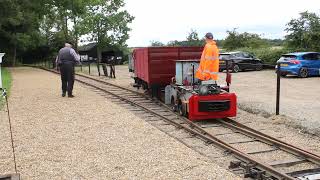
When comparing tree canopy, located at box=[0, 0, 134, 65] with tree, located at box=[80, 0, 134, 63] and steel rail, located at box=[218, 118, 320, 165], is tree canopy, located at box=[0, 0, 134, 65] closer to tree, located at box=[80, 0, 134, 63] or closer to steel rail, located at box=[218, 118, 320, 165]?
tree, located at box=[80, 0, 134, 63]

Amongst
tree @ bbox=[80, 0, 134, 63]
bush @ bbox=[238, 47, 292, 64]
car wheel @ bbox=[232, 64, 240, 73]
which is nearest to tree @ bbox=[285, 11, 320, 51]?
bush @ bbox=[238, 47, 292, 64]

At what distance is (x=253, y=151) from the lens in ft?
29.0

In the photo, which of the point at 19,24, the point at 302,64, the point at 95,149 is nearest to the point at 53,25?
the point at 19,24

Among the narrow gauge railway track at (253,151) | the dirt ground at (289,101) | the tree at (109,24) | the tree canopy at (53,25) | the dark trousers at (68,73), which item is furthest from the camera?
the tree at (109,24)

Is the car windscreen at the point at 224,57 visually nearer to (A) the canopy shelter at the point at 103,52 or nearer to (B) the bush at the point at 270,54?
(B) the bush at the point at 270,54

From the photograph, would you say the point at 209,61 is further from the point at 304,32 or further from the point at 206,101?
the point at 304,32

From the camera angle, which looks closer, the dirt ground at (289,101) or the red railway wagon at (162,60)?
the dirt ground at (289,101)

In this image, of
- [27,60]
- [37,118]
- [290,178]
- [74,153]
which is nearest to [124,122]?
[37,118]

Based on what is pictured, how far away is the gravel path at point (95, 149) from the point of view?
284 inches

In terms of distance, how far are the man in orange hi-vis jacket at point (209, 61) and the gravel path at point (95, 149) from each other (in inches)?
76.1

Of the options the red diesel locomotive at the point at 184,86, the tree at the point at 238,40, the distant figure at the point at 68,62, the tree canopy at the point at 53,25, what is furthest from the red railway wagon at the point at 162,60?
the tree at the point at 238,40

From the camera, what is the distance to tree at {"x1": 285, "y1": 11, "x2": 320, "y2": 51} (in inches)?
1212

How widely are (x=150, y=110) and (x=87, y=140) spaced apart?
4.56 meters

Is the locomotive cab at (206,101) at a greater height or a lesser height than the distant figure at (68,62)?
lesser
